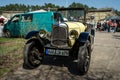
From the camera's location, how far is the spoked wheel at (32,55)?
748cm

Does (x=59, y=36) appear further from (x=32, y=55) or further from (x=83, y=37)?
(x=32, y=55)

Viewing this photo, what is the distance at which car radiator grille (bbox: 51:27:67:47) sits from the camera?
7711 mm

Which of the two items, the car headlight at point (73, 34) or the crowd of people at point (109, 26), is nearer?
the car headlight at point (73, 34)

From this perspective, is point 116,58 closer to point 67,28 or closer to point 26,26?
point 67,28

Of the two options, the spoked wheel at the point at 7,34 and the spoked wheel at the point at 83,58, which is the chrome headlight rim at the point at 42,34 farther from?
the spoked wheel at the point at 7,34

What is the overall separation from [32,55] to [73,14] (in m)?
3.14

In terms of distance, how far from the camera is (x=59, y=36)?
7789 mm

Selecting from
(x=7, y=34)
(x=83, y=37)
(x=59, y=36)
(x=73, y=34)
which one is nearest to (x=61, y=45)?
(x=59, y=36)

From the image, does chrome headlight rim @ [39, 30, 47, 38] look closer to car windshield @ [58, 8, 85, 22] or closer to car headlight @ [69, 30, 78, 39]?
car headlight @ [69, 30, 78, 39]

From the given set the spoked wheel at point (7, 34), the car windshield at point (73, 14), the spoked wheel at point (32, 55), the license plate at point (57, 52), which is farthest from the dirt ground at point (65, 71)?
the spoked wheel at point (7, 34)

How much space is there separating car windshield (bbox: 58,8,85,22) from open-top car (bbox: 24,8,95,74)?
1465 millimetres

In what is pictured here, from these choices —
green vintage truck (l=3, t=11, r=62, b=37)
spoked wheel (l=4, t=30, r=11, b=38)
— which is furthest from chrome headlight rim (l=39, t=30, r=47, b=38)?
spoked wheel (l=4, t=30, r=11, b=38)

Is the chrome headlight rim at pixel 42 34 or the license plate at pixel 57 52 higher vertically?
the chrome headlight rim at pixel 42 34

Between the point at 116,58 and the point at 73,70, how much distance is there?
2785 millimetres
